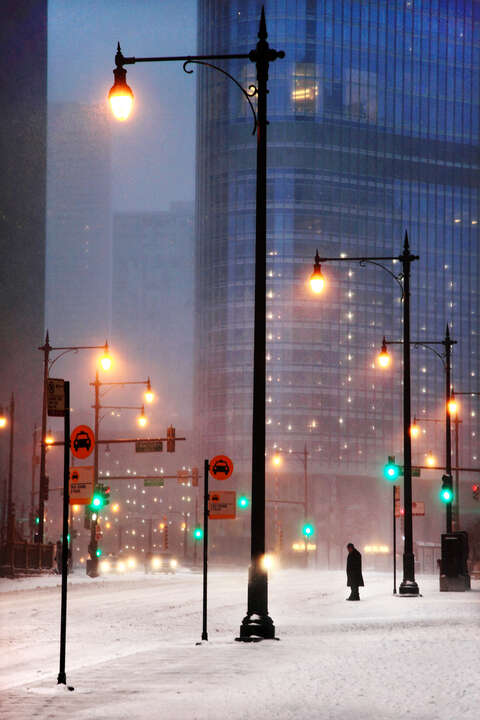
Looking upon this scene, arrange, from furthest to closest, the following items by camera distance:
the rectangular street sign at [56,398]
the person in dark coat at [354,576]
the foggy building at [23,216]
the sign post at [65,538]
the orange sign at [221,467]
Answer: the foggy building at [23,216]
the person in dark coat at [354,576]
the orange sign at [221,467]
the rectangular street sign at [56,398]
the sign post at [65,538]

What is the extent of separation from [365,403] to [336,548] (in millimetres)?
21801

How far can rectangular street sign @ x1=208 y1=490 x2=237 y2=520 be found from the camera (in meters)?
20.3

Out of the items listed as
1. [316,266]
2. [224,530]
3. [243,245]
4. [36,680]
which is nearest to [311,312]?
[243,245]

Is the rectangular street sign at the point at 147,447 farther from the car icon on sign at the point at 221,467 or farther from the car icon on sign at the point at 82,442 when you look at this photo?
the car icon on sign at the point at 82,442

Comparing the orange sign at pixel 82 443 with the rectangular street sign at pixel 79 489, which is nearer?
the orange sign at pixel 82 443

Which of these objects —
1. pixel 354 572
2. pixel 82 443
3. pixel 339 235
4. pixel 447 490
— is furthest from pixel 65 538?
pixel 339 235

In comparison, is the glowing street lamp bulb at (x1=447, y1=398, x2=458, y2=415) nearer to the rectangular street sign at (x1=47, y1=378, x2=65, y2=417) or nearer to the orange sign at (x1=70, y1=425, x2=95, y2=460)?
the orange sign at (x1=70, y1=425, x2=95, y2=460)

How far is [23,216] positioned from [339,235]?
241 ft

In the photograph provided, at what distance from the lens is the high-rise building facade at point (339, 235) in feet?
569

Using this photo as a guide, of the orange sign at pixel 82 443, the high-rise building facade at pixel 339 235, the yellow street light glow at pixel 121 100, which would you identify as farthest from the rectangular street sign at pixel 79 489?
the high-rise building facade at pixel 339 235

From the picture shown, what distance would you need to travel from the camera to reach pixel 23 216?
112812 millimetres

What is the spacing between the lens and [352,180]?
17912 centimetres

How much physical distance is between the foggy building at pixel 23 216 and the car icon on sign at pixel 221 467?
8334 cm

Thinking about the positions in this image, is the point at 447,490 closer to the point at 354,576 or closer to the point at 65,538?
the point at 354,576
